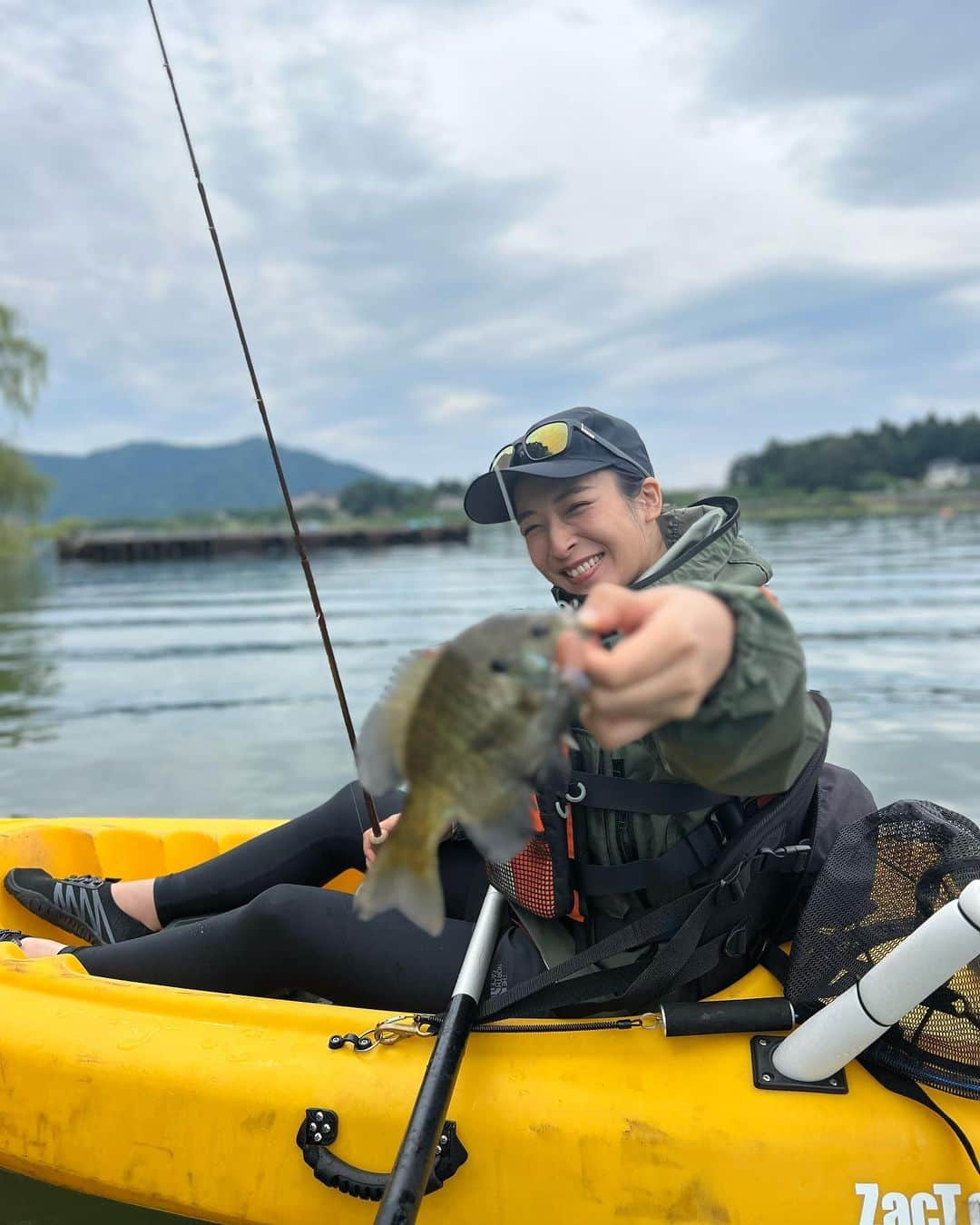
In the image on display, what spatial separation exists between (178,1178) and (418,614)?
15785 mm

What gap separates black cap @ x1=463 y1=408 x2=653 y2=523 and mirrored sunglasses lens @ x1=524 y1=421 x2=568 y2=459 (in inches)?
0.6

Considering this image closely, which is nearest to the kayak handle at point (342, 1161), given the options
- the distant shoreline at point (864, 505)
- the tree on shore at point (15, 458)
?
the tree on shore at point (15, 458)

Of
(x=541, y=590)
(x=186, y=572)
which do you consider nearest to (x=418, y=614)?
(x=541, y=590)

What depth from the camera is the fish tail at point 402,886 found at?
1356mm

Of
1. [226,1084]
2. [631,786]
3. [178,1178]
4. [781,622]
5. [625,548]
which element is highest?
[625,548]

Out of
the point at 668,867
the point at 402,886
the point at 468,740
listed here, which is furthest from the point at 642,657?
the point at 668,867

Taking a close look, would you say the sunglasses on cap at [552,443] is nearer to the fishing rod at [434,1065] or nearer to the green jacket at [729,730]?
the green jacket at [729,730]

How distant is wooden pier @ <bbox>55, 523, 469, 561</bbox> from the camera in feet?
157

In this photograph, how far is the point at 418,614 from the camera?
59.6 ft

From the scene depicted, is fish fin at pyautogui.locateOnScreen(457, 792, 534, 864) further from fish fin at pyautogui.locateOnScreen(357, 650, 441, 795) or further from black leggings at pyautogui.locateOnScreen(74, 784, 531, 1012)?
black leggings at pyautogui.locateOnScreen(74, 784, 531, 1012)

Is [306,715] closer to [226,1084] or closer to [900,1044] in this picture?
[226,1084]

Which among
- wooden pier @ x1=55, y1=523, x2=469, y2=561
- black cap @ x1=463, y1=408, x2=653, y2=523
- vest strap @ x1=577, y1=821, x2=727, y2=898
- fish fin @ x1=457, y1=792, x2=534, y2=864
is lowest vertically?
vest strap @ x1=577, y1=821, x2=727, y2=898

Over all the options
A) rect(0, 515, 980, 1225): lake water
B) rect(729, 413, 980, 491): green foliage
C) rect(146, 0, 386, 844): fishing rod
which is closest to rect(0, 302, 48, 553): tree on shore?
rect(0, 515, 980, 1225): lake water

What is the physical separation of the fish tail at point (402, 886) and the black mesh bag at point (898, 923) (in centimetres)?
127
